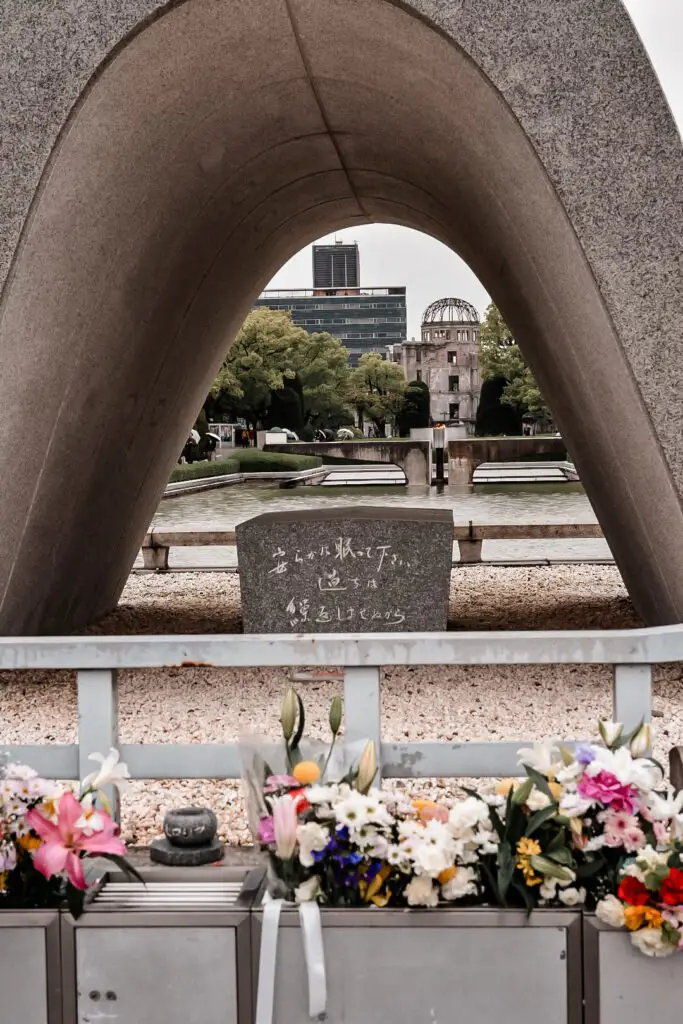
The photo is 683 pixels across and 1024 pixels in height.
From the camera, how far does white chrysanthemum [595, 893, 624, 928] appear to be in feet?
6.36

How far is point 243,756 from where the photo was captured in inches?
86.8

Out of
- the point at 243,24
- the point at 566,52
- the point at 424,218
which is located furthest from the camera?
the point at 424,218

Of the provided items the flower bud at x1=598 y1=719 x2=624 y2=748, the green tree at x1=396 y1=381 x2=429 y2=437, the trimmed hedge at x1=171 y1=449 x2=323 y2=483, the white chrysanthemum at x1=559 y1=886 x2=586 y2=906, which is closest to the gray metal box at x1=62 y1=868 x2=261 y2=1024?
the white chrysanthemum at x1=559 y1=886 x2=586 y2=906

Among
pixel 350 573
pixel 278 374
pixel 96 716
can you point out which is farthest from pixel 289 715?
pixel 278 374

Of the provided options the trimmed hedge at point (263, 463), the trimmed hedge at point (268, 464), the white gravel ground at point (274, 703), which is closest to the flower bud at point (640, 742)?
the white gravel ground at point (274, 703)

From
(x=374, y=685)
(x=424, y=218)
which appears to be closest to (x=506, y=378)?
(x=424, y=218)

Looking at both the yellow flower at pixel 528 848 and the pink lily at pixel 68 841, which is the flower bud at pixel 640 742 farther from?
the pink lily at pixel 68 841

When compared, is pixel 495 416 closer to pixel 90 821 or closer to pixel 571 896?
pixel 571 896

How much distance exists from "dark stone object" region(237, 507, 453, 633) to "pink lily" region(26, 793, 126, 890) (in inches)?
223

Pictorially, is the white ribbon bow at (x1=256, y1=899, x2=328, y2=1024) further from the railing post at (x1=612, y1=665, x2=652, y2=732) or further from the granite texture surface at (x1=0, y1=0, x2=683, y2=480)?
the granite texture surface at (x1=0, y1=0, x2=683, y2=480)

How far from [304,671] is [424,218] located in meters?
4.36

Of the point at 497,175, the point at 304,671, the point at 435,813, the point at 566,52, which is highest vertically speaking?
the point at 566,52

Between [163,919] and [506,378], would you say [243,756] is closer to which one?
[163,919]

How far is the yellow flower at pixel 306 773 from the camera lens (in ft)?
6.89
